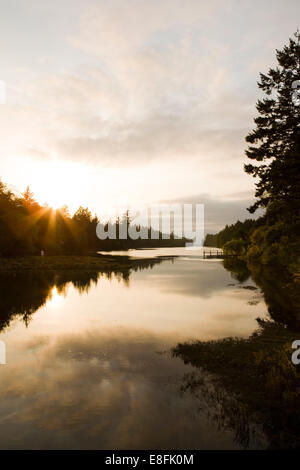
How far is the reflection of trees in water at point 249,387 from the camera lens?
9102 millimetres

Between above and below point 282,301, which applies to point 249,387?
above

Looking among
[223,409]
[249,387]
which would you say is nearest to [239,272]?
[249,387]

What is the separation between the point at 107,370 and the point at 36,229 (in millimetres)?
71657

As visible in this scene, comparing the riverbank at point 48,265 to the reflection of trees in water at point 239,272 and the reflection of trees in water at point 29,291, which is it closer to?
the reflection of trees in water at point 29,291

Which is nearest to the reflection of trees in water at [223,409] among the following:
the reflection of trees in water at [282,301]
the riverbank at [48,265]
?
the reflection of trees in water at [282,301]

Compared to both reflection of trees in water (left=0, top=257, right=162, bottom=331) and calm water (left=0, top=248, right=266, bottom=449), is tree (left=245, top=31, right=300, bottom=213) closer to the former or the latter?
calm water (left=0, top=248, right=266, bottom=449)

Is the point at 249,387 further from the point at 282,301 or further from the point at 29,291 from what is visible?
the point at 29,291

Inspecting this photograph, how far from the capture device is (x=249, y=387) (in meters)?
11.7

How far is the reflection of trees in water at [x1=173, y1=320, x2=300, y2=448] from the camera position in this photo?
9.10 m

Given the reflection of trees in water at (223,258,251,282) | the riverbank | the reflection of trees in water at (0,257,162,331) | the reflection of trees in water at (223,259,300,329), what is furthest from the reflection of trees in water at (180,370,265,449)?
the riverbank

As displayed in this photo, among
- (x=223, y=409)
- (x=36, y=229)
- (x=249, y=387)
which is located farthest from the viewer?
(x=36, y=229)

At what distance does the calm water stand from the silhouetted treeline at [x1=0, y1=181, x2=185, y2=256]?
43.0 meters
